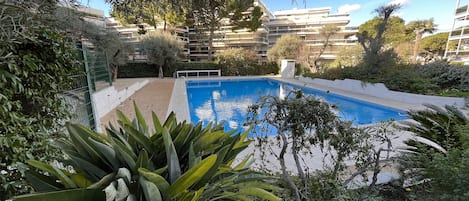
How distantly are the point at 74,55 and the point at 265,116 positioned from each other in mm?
1985

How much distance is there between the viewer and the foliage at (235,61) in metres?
20.8

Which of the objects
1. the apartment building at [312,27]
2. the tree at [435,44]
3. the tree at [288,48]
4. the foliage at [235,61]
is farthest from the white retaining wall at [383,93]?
the tree at [435,44]

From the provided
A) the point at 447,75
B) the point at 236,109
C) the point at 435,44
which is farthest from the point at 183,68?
the point at 435,44

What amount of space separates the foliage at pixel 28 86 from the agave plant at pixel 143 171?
0.92 ft

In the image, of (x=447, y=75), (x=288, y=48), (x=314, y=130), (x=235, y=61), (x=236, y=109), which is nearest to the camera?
Answer: (x=314, y=130)

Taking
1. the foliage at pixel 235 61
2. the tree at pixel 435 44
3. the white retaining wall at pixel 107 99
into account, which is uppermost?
the tree at pixel 435 44

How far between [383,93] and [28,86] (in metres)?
12.4

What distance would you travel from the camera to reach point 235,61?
68.3 ft

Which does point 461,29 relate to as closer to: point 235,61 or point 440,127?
point 235,61

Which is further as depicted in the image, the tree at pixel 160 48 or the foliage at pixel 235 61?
the foliage at pixel 235 61

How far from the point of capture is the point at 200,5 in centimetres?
261

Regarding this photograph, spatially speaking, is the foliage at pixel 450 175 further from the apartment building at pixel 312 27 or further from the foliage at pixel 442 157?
the apartment building at pixel 312 27

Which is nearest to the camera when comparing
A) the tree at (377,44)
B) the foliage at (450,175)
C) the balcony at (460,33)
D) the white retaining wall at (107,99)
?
the foliage at (450,175)

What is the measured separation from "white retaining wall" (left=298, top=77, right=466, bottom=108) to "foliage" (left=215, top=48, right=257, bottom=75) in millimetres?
7730
